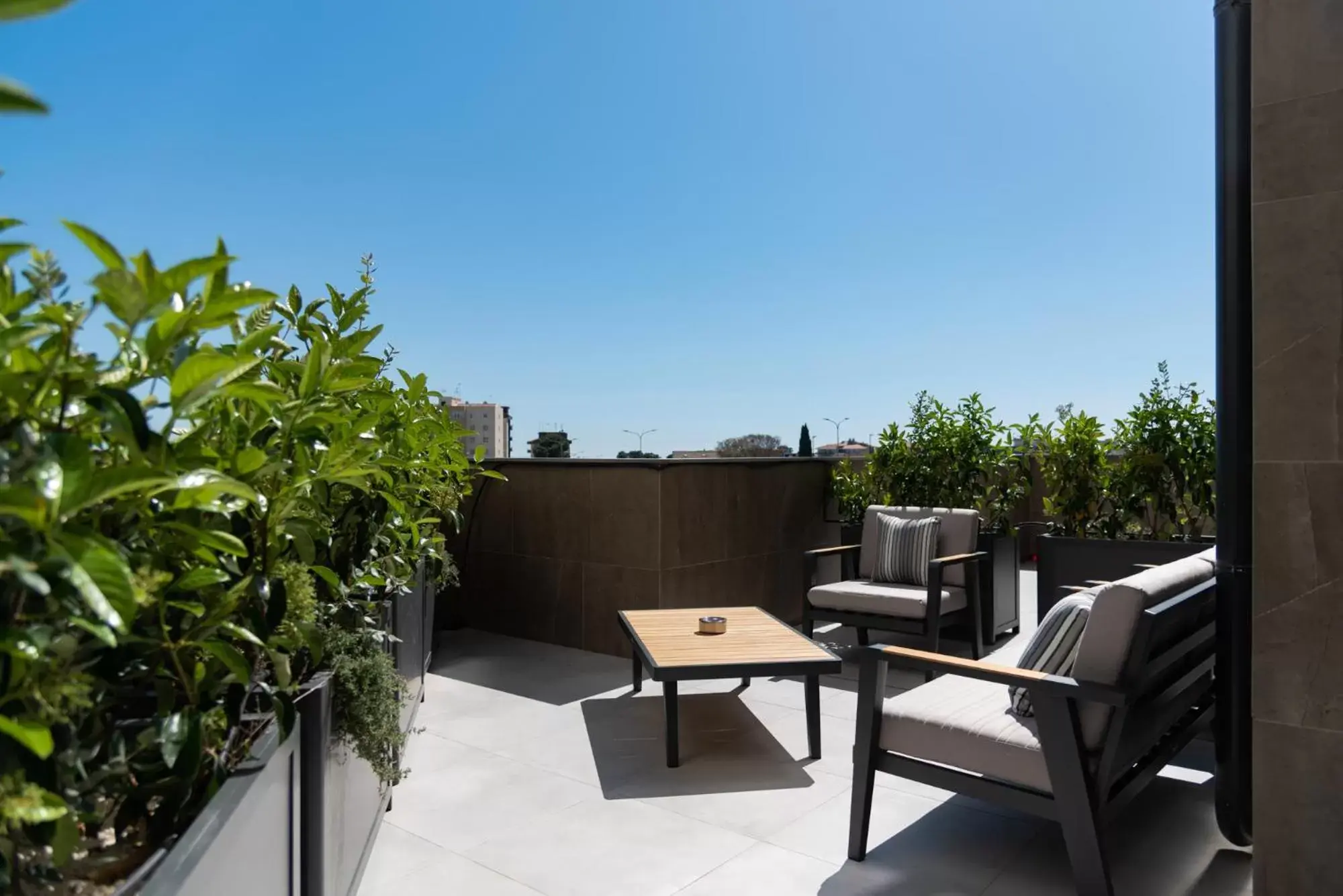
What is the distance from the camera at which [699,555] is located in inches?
211

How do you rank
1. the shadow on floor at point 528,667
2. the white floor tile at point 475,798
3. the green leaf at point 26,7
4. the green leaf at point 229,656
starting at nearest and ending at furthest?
the green leaf at point 26,7
the green leaf at point 229,656
the white floor tile at point 475,798
the shadow on floor at point 528,667

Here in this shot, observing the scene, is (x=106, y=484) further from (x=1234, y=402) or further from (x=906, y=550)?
(x=906, y=550)

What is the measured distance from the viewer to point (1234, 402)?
7.73ft

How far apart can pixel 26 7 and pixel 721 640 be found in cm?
350

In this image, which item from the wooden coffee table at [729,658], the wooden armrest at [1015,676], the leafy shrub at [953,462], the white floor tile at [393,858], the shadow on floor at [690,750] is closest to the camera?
the wooden armrest at [1015,676]

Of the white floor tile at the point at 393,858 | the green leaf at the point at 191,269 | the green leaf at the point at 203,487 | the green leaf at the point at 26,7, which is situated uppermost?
the green leaf at the point at 26,7

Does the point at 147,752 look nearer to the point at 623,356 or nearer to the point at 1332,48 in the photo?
the point at 1332,48

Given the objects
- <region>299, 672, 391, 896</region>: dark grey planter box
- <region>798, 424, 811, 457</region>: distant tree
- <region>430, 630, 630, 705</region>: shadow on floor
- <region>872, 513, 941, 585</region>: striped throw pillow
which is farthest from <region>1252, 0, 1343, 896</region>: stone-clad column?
<region>798, 424, 811, 457</region>: distant tree

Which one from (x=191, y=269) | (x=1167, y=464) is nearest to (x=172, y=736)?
(x=191, y=269)

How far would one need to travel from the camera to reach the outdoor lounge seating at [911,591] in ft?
15.4

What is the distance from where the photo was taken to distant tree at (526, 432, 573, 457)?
258 inches

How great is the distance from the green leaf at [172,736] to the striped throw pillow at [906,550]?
4.61 m

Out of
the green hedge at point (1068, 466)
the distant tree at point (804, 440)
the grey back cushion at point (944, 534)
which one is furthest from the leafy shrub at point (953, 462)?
the distant tree at point (804, 440)

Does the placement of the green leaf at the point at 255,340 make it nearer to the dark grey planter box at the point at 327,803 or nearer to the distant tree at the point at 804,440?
the dark grey planter box at the point at 327,803
